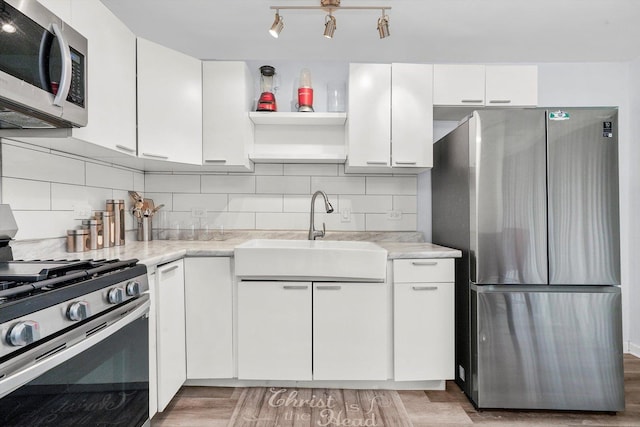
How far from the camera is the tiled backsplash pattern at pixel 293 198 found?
2781 mm

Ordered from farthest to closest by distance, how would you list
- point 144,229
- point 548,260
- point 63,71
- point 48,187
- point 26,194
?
1. point 144,229
2. point 548,260
3. point 48,187
4. point 26,194
5. point 63,71

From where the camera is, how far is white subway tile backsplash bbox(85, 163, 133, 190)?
7.06 ft

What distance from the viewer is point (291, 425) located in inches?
71.6

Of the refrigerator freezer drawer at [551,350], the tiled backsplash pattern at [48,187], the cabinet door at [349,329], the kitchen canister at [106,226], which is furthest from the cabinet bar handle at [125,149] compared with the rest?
the refrigerator freezer drawer at [551,350]

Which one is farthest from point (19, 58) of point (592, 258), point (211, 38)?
point (592, 258)

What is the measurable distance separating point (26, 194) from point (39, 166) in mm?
153

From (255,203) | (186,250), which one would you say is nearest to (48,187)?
(186,250)

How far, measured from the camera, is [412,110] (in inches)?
95.2

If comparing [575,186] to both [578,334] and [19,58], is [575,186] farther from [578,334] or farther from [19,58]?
[19,58]

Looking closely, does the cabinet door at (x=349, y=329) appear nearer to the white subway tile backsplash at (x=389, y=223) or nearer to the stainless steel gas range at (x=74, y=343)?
the white subway tile backsplash at (x=389, y=223)

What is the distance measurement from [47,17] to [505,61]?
9.57 feet

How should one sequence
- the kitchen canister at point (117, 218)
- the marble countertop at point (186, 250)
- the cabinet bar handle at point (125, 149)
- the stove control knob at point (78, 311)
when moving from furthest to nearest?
the kitchen canister at point (117, 218) → the cabinet bar handle at point (125, 149) → the marble countertop at point (186, 250) → the stove control knob at point (78, 311)

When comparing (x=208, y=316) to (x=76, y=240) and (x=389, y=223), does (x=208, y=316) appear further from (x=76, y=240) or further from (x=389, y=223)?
(x=389, y=223)

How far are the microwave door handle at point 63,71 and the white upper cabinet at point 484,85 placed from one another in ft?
6.69
